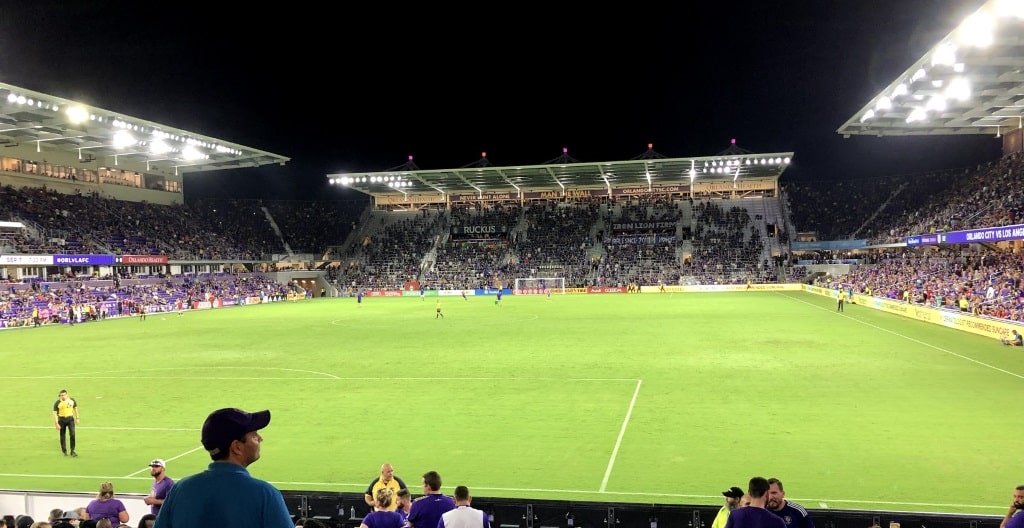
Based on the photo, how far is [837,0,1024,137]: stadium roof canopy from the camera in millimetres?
25828

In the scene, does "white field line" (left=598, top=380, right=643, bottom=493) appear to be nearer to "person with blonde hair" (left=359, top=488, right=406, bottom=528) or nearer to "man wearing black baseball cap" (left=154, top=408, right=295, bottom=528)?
"person with blonde hair" (left=359, top=488, right=406, bottom=528)

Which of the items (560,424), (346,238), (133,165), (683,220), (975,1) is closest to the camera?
(560,424)

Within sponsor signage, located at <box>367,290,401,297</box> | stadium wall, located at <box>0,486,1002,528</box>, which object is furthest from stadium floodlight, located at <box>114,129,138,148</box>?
stadium wall, located at <box>0,486,1002,528</box>

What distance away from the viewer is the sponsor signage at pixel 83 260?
157 ft

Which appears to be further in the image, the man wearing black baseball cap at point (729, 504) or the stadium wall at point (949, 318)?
the stadium wall at point (949, 318)

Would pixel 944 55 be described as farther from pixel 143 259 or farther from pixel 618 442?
pixel 143 259

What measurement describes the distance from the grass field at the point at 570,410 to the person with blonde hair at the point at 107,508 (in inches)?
106

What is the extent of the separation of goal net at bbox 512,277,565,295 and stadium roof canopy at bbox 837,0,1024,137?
32.5 m

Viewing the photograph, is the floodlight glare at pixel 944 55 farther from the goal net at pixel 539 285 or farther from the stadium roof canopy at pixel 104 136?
the stadium roof canopy at pixel 104 136

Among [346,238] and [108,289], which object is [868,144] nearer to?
[346,238]

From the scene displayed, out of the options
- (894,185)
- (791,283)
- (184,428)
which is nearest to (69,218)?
(184,428)

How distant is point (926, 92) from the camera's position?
36.3 metres

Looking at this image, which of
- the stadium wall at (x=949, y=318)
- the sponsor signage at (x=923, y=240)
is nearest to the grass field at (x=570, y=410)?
the stadium wall at (x=949, y=318)

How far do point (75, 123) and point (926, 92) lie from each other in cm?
5394
